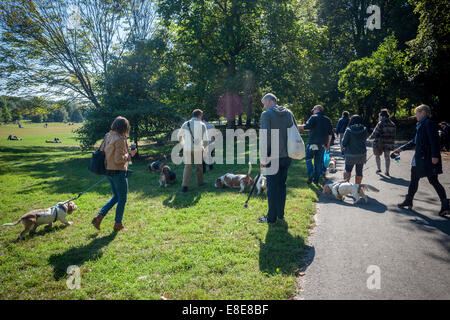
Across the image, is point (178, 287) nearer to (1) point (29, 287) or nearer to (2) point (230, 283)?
(2) point (230, 283)

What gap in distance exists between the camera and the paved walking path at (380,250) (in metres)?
3.21

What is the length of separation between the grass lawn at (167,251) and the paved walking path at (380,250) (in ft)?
1.08

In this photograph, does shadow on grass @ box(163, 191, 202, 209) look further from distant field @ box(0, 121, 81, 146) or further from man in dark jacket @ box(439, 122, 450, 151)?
man in dark jacket @ box(439, 122, 450, 151)

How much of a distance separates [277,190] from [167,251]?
237cm

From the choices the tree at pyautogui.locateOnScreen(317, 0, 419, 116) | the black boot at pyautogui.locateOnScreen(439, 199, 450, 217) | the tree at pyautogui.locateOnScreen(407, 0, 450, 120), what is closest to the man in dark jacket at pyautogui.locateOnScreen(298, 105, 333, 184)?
the black boot at pyautogui.locateOnScreen(439, 199, 450, 217)

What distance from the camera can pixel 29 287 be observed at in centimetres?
355

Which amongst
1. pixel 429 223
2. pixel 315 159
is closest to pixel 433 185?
pixel 429 223

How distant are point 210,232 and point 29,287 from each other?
2.86m

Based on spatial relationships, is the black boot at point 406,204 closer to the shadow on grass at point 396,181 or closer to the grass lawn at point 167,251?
the grass lawn at point 167,251

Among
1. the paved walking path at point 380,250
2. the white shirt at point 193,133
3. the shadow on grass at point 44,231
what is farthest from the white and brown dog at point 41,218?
the paved walking path at point 380,250

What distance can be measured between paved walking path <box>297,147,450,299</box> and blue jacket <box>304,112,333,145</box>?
2016mm

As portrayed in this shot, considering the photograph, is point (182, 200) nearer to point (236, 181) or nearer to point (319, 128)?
point (236, 181)

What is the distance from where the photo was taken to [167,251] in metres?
4.35

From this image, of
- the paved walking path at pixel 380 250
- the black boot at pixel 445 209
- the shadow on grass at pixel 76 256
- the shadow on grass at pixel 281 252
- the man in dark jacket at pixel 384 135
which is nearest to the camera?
the paved walking path at pixel 380 250
